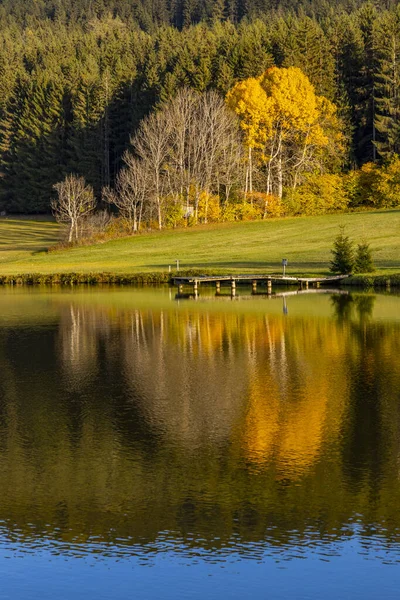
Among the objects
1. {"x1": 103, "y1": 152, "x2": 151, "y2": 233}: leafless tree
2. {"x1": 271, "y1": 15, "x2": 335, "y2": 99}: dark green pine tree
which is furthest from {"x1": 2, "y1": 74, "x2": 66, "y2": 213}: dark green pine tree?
{"x1": 103, "y1": 152, "x2": 151, "y2": 233}: leafless tree

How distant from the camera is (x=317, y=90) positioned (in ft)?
347

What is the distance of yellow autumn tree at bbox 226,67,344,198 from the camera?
305 ft

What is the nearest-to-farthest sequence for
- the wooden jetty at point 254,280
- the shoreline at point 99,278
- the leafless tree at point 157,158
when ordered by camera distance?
the wooden jetty at point 254,280 → the shoreline at point 99,278 → the leafless tree at point 157,158

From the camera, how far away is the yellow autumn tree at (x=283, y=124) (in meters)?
93.0

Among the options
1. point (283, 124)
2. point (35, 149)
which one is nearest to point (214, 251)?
point (283, 124)

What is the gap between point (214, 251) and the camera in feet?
235

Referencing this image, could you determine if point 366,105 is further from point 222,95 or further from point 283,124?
point 283,124

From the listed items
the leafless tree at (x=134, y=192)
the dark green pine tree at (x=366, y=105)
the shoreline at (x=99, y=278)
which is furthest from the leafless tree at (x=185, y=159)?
the shoreline at (x=99, y=278)

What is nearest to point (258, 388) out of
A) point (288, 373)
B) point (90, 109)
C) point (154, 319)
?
point (288, 373)

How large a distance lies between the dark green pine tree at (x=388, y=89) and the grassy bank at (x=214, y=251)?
53.5ft

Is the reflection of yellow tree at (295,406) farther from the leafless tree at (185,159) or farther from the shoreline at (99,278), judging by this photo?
the leafless tree at (185,159)

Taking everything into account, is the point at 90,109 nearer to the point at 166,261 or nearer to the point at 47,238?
the point at 47,238

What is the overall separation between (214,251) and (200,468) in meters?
55.7

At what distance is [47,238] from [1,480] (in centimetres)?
8314
